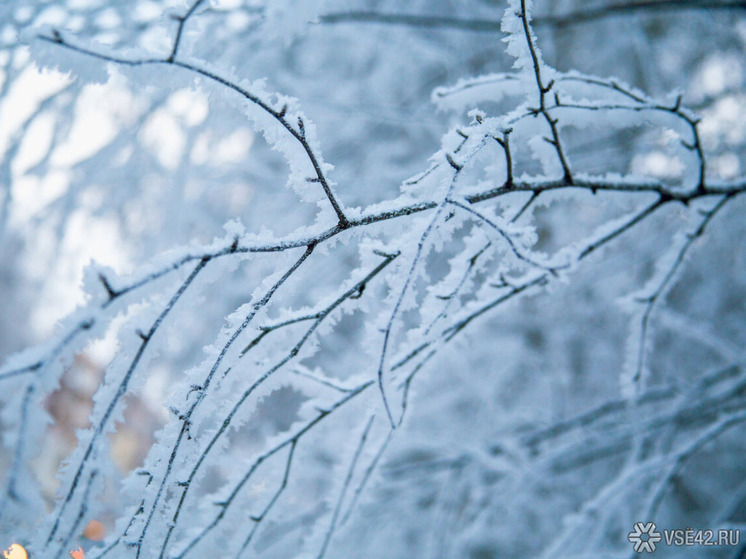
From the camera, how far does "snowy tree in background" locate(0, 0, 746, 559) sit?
1.78 ft

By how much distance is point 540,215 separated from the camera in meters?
2.73

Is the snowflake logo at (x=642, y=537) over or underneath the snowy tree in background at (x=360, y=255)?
underneath

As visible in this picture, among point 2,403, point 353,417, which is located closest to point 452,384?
point 353,417

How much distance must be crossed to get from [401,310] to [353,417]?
2002mm

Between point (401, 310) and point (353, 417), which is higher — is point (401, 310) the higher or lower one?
the lower one

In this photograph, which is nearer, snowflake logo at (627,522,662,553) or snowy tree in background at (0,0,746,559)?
snowy tree in background at (0,0,746,559)

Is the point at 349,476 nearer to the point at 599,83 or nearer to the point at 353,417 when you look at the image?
the point at 599,83

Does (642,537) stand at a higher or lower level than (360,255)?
lower

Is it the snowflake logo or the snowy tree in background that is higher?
the snowy tree in background

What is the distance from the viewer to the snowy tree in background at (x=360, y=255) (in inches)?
21.4

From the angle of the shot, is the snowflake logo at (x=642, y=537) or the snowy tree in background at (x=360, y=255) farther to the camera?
the snowflake logo at (x=642, y=537)

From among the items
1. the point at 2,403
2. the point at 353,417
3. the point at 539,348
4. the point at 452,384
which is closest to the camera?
the point at 2,403

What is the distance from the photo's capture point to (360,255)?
26.1 inches

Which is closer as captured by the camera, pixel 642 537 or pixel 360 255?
pixel 360 255
